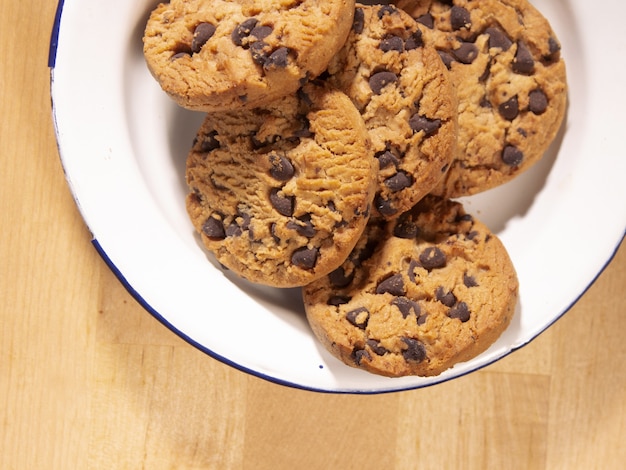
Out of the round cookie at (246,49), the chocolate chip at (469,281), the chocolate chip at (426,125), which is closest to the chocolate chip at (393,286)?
the chocolate chip at (469,281)

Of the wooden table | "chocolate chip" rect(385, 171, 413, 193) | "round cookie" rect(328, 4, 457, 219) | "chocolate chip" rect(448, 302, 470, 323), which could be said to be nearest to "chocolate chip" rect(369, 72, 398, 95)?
"round cookie" rect(328, 4, 457, 219)

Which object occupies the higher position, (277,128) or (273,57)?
(273,57)

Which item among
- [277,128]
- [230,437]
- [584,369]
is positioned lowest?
[230,437]

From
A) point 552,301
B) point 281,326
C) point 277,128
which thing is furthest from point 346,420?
point 277,128

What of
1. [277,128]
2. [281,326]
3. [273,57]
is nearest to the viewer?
[273,57]

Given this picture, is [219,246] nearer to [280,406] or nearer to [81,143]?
[81,143]

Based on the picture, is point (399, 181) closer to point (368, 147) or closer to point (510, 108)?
point (368, 147)

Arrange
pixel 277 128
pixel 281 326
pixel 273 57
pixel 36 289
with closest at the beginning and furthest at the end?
1. pixel 273 57
2. pixel 277 128
3. pixel 281 326
4. pixel 36 289
